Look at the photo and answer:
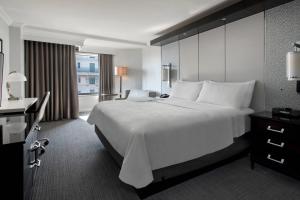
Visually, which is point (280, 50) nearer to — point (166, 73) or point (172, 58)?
point (172, 58)

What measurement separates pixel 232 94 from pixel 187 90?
1059 mm

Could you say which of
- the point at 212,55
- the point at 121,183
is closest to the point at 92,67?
the point at 212,55

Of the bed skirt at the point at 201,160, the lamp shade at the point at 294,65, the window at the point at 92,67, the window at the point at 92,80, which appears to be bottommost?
the bed skirt at the point at 201,160

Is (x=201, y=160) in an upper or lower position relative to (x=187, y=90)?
lower

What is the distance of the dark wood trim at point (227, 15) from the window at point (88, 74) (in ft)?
→ 12.1

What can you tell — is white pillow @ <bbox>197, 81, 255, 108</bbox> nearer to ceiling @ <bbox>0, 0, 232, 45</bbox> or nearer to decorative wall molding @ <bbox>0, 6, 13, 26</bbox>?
ceiling @ <bbox>0, 0, 232, 45</bbox>

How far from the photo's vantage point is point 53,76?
16.9 feet

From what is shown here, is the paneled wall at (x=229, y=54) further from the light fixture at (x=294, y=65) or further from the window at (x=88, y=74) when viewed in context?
the window at (x=88, y=74)

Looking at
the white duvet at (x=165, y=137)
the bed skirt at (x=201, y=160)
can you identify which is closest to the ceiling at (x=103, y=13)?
the white duvet at (x=165, y=137)

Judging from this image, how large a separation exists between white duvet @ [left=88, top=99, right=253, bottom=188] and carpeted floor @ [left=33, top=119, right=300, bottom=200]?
0.35 m

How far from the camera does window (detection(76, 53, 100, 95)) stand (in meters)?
6.57

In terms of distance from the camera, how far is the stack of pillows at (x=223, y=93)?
2.73m

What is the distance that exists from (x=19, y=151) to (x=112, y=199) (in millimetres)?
1055

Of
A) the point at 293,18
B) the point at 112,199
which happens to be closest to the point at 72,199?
the point at 112,199
